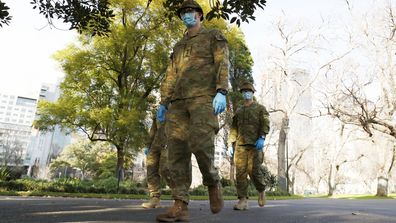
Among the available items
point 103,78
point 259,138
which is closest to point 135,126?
point 103,78

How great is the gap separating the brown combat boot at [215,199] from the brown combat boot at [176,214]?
30 cm

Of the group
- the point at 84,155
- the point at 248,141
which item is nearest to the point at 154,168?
the point at 248,141

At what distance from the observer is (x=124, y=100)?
56.2ft

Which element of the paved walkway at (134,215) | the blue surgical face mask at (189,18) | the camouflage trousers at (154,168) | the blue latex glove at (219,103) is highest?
the blue surgical face mask at (189,18)

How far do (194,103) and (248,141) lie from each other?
2.99 meters

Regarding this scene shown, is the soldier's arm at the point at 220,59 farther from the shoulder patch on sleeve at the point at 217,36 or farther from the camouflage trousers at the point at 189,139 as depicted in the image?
the camouflage trousers at the point at 189,139

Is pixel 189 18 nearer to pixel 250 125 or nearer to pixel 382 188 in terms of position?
pixel 250 125

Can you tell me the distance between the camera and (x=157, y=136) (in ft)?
21.4

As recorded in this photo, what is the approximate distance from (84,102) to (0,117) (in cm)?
18385

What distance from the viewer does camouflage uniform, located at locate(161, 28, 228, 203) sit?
12.3 ft

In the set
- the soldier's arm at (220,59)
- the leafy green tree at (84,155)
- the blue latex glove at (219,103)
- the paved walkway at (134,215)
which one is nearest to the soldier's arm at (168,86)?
the soldier's arm at (220,59)

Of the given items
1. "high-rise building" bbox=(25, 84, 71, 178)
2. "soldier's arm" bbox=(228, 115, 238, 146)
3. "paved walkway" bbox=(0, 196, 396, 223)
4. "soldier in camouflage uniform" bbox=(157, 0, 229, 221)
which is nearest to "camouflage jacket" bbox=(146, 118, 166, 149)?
"paved walkway" bbox=(0, 196, 396, 223)

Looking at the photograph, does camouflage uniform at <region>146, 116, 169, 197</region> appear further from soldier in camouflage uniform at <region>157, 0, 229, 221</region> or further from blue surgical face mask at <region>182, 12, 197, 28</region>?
blue surgical face mask at <region>182, 12, 197, 28</region>

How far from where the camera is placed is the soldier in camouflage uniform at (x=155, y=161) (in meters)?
6.44
